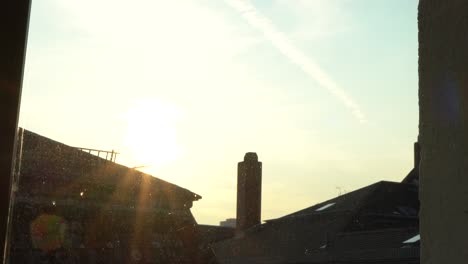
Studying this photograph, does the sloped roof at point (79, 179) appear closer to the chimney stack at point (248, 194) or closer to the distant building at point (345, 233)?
the distant building at point (345, 233)

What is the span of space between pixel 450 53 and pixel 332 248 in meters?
19.4

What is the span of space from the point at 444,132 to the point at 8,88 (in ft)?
3.01

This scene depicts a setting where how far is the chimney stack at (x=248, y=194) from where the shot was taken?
27.5 m

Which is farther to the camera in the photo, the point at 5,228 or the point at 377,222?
the point at 377,222

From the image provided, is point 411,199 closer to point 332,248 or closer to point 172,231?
point 332,248

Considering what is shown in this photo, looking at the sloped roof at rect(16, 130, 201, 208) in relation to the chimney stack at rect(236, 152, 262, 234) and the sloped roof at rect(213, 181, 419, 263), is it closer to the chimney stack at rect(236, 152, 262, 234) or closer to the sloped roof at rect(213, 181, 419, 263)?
the sloped roof at rect(213, 181, 419, 263)

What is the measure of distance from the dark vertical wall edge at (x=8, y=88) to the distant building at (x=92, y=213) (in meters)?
11.7

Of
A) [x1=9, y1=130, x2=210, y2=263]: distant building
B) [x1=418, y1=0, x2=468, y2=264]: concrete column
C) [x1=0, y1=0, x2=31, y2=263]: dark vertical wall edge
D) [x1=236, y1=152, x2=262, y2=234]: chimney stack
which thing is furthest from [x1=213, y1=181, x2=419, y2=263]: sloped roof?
[x1=0, y1=0, x2=31, y2=263]: dark vertical wall edge

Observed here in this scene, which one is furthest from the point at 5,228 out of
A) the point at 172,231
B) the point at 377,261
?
the point at 377,261

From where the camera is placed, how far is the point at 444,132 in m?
1.34

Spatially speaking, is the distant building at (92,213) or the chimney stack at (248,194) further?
the chimney stack at (248,194)

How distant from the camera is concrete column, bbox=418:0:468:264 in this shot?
1.28m

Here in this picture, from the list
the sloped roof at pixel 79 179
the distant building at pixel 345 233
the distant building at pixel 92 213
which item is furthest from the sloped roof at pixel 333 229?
the sloped roof at pixel 79 179

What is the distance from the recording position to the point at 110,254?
13328mm
